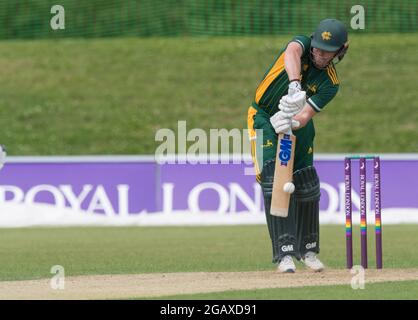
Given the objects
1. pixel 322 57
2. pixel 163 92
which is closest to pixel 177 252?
pixel 322 57

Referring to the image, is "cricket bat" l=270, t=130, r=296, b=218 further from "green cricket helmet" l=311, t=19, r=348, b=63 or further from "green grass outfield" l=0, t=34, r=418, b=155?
"green grass outfield" l=0, t=34, r=418, b=155

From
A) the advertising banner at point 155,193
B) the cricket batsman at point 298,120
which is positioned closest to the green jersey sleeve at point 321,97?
the cricket batsman at point 298,120

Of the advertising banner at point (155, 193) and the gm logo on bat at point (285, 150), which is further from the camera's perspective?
the advertising banner at point (155, 193)

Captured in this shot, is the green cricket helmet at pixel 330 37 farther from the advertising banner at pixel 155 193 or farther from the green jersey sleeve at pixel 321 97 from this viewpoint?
the advertising banner at pixel 155 193

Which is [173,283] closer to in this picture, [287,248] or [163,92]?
[287,248]

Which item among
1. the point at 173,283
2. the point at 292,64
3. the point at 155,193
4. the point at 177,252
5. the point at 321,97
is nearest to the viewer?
the point at 173,283

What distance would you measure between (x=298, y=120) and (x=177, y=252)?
375 centimetres

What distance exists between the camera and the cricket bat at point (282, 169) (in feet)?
30.8

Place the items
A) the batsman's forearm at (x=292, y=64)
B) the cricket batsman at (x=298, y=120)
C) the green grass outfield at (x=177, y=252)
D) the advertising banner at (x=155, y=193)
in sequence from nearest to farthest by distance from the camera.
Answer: the green grass outfield at (x=177, y=252), the batsman's forearm at (x=292, y=64), the cricket batsman at (x=298, y=120), the advertising banner at (x=155, y=193)

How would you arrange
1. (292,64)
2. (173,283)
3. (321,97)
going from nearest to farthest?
(173,283) < (292,64) < (321,97)

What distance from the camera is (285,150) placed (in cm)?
938

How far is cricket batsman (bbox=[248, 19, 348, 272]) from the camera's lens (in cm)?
933

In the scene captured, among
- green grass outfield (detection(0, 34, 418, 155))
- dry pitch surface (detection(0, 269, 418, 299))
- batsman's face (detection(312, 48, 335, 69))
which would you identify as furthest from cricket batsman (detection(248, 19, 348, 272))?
green grass outfield (detection(0, 34, 418, 155))

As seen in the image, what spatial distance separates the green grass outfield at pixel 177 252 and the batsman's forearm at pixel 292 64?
170cm
